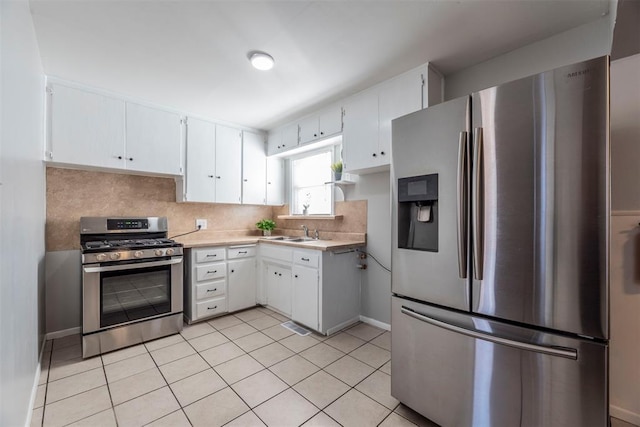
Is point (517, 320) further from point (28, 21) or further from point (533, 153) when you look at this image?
point (28, 21)

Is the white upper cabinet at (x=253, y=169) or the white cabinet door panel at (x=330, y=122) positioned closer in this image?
the white cabinet door panel at (x=330, y=122)

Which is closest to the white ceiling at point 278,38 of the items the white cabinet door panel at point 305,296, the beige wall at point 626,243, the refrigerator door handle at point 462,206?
the beige wall at point 626,243

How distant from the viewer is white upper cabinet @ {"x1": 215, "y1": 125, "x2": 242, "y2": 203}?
3.55m

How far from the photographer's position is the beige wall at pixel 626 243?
1.59 meters

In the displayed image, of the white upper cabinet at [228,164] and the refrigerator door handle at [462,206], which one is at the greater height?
the white upper cabinet at [228,164]

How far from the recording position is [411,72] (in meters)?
2.33

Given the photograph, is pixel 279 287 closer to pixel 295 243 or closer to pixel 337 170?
pixel 295 243

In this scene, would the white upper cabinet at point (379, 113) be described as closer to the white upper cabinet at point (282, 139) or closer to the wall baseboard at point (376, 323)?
the white upper cabinet at point (282, 139)

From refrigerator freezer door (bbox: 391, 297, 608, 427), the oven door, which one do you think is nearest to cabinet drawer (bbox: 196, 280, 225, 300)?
the oven door

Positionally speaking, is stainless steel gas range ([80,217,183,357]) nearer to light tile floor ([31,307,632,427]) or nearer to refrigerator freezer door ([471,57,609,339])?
light tile floor ([31,307,632,427])

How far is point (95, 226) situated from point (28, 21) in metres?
1.79

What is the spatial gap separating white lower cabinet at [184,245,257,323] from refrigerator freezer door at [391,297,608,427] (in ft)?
7.27

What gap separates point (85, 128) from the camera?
8.55 feet

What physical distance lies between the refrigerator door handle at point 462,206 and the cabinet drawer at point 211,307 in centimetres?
272
